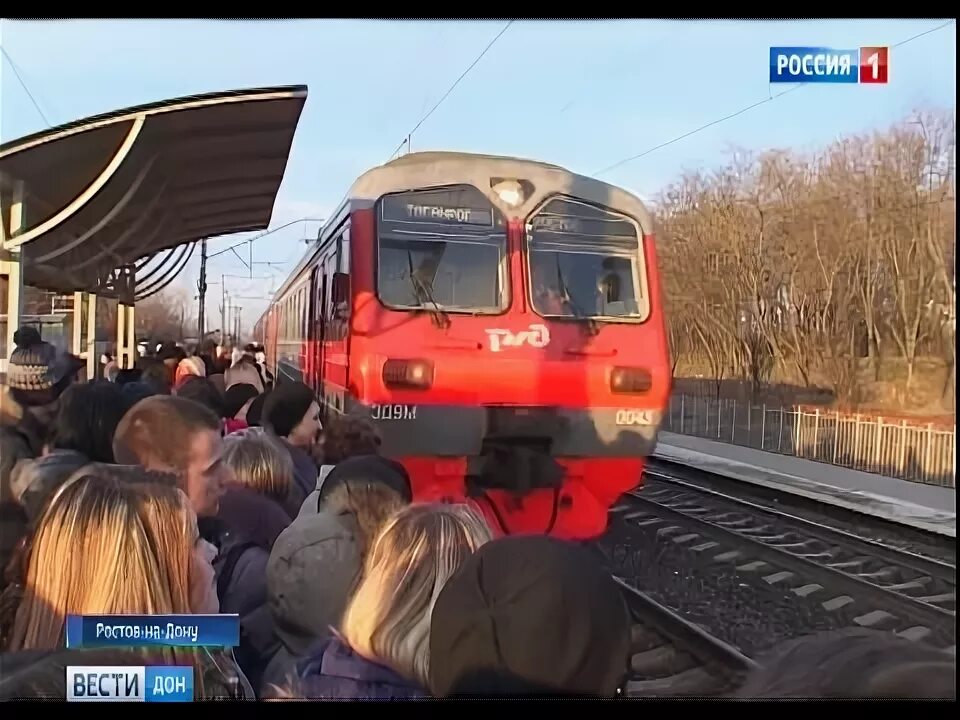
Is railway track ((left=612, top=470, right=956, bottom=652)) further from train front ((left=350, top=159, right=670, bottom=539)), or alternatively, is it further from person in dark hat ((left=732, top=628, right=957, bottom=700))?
train front ((left=350, top=159, right=670, bottom=539))

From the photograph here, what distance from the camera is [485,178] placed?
115 inches

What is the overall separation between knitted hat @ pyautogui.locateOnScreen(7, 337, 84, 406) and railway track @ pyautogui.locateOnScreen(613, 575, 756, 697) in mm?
1914

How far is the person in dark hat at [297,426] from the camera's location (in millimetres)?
2885

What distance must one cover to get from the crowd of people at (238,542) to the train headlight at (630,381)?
25.5 inches

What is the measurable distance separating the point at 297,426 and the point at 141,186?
0.96m

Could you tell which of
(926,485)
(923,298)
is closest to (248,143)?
(923,298)

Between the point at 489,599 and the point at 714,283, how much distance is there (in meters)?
1.46

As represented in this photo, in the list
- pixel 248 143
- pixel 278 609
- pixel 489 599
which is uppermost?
pixel 248 143

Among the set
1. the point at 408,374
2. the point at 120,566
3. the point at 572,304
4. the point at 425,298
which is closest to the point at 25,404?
the point at 120,566

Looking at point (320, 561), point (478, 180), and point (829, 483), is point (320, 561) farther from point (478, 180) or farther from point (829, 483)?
point (829, 483)

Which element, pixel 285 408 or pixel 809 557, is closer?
pixel 285 408

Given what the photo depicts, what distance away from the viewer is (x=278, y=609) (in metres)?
2.75
